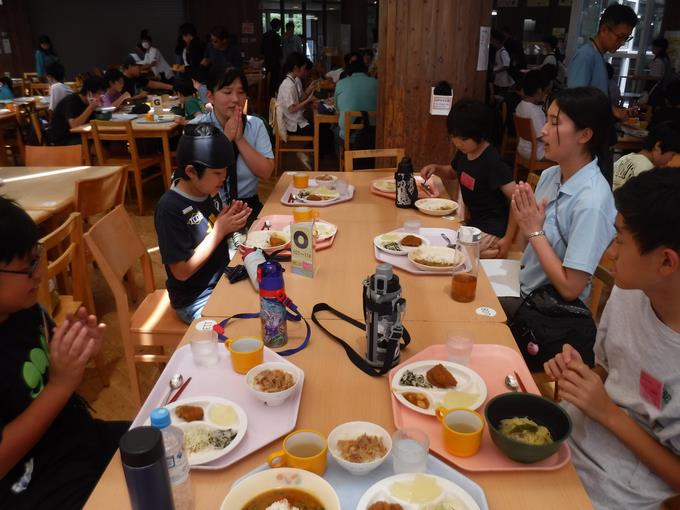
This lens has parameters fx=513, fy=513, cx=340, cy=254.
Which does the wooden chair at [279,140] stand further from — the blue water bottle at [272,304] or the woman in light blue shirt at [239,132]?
the blue water bottle at [272,304]

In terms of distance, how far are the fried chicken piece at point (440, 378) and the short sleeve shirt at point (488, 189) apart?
1684 millimetres

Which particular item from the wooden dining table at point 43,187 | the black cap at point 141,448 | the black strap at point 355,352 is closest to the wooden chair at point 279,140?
the wooden dining table at point 43,187

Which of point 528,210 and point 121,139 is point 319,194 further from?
point 121,139

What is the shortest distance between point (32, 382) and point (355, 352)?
818 mm

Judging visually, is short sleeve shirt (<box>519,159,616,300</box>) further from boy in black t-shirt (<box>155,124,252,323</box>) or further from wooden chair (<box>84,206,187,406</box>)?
wooden chair (<box>84,206,187,406</box>)

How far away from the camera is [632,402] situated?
126 cm

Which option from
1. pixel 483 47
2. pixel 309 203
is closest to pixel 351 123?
pixel 483 47

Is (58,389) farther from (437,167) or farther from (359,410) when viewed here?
(437,167)

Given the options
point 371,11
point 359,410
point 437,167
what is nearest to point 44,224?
Answer: point 437,167

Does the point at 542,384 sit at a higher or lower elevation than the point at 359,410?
lower

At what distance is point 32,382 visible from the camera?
4.15 feet

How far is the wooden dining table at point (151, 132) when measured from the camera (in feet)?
16.0

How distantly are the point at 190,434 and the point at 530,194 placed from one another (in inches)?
56.5

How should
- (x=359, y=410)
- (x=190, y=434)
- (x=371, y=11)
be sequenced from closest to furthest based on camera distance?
(x=190, y=434) → (x=359, y=410) → (x=371, y=11)
